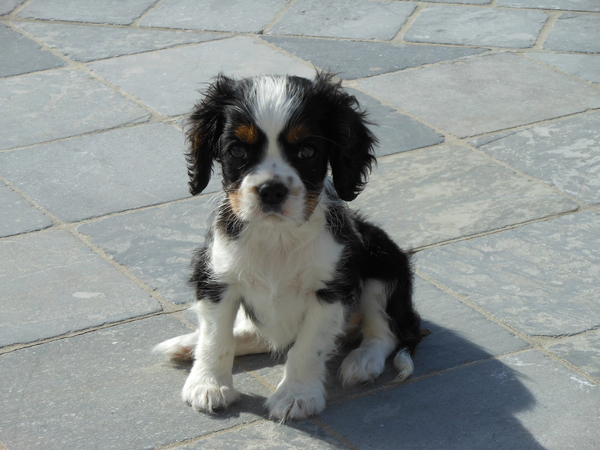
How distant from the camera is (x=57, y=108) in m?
6.41

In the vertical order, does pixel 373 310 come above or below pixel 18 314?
above

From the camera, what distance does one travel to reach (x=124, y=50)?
291 inches

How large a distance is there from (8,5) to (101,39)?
1406 mm

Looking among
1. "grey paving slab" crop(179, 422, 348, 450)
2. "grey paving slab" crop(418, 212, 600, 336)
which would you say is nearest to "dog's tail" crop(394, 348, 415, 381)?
"grey paving slab" crop(179, 422, 348, 450)

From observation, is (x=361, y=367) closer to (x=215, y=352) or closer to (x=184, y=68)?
(x=215, y=352)

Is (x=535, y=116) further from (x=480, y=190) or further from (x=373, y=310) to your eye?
(x=373, y=310)

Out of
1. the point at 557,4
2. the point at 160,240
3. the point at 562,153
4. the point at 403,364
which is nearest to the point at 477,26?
the point at 557,4

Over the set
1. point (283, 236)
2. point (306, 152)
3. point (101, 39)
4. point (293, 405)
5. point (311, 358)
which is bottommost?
point (101, 39)

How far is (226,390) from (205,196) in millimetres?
1982

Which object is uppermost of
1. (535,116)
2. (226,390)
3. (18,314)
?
(535,116)

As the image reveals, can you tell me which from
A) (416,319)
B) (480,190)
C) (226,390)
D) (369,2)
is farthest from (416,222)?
(369,2)

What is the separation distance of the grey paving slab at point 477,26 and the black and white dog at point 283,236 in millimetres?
4401

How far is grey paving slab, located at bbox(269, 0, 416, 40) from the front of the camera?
7789 millimetres

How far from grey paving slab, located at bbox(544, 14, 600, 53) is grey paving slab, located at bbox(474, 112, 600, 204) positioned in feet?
4.58
